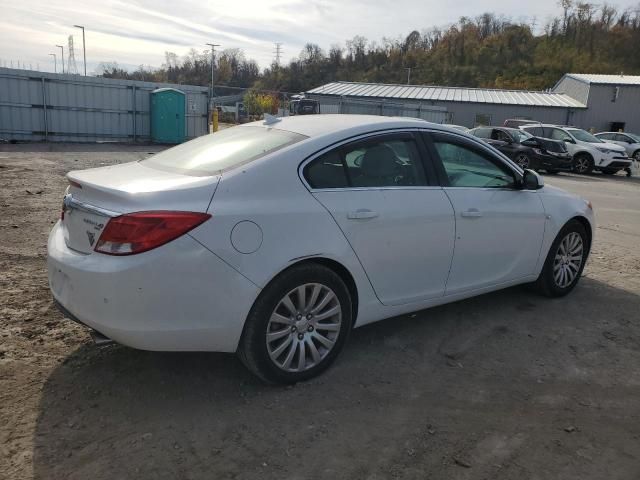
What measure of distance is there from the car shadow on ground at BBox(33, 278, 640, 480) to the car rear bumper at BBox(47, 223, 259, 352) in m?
0.44

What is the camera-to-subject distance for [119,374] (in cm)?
345

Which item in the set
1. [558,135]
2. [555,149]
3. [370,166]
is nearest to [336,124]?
[370,166]

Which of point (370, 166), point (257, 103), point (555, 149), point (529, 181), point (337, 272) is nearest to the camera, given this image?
point (337, 272)

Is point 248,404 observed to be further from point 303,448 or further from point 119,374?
point 119,374

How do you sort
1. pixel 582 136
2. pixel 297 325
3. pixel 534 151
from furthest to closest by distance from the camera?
pixel 582 136 < pixel 534 151 < pixel 297 325

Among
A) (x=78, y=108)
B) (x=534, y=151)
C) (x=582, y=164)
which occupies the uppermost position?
(x=78, y=108)

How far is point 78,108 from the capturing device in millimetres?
19859

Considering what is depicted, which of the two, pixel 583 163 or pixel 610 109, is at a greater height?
pixel 610 109

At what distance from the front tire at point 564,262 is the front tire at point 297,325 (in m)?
2.37

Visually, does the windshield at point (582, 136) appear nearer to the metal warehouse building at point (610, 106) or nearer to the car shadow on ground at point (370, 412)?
the car shadow on ground at point (370, 412)

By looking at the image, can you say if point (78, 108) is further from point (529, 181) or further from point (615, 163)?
point (615, 163)

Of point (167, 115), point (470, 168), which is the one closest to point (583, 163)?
point (167, 115)

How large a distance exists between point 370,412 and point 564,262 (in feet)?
9.57

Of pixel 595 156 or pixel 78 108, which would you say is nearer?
pixel 78 108
